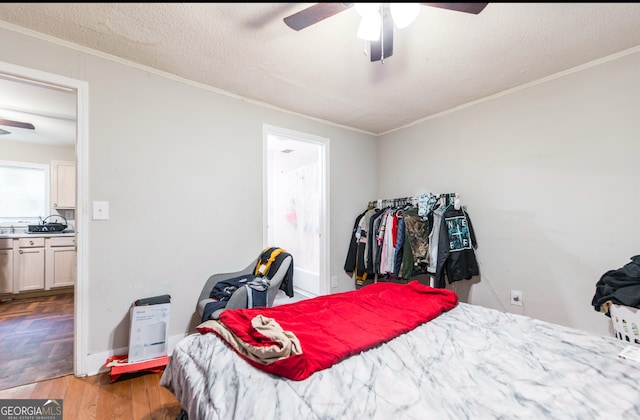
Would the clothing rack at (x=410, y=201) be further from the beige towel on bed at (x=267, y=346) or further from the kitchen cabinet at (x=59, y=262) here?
the kitchen cabinet at (x=59, y=262)

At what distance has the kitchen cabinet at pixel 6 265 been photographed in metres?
3.57

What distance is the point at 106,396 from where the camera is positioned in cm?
181

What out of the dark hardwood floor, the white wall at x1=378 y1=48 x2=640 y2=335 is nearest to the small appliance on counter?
the dark hardwood floor

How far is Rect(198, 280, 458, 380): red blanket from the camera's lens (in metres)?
1.15

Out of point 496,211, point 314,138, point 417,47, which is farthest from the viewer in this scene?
point 314,138

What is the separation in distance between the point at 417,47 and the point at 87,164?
96.7 inches

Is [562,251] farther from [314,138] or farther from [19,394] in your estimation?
A: [19,394]

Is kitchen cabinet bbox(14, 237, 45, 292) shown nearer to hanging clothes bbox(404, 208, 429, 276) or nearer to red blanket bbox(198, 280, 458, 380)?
red blanket bbox(198, 280, 458, 380)

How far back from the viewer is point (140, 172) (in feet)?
7.29

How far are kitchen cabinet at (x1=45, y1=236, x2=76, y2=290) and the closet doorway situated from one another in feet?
8.97

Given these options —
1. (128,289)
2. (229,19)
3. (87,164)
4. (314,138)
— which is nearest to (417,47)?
(229,19)

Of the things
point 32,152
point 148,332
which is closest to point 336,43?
point 148,332

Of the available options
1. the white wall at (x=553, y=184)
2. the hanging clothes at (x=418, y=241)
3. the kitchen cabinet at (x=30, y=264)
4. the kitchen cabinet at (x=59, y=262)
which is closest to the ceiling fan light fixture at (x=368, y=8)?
the white wall at (x=553, y=184)

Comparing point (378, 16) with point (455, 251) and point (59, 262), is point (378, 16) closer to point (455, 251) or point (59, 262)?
point (455, 251)
